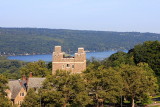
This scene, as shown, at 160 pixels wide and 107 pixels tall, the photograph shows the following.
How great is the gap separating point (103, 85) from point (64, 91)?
26.5 feet

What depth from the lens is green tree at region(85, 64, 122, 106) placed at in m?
58.4

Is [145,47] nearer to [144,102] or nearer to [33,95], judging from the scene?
[144,102]

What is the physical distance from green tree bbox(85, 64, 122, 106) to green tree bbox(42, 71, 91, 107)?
9.88 ft

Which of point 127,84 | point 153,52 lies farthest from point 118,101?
point 153,52

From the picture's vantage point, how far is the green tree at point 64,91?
53.8 metres

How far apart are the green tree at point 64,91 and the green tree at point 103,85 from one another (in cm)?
301

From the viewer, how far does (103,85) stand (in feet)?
196

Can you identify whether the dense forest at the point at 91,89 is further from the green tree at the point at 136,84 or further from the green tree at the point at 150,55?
the green tree at the point at 150,55

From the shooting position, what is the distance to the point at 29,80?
64.7 meters

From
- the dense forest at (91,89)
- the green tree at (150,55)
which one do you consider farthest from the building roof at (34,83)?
the green tree at (150,55)

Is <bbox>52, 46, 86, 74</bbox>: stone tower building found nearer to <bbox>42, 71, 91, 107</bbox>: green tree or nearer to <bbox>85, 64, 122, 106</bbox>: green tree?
<bbox>85, 64, 122, 106</bbox>: green tree

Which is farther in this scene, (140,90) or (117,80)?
(140,90)

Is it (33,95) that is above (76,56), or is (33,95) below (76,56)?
below

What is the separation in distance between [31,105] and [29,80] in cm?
1160
